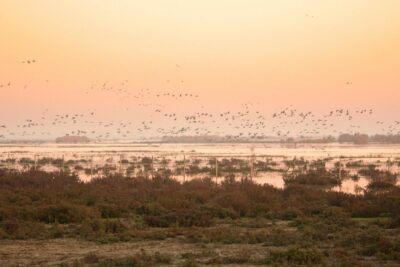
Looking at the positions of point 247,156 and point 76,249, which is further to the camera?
point 247,156

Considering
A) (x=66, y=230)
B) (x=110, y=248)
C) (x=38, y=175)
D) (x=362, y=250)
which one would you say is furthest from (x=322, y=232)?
(x=38, y=175)

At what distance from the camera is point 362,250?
581 inches

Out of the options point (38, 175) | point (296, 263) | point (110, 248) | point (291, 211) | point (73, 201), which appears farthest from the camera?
point (38, 175)

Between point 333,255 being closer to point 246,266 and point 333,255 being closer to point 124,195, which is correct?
point 246,266

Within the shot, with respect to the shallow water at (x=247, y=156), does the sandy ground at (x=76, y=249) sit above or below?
below

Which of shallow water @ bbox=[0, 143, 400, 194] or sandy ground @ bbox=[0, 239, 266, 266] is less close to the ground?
shallow water @ bbox=[0, 143, 400, 194]

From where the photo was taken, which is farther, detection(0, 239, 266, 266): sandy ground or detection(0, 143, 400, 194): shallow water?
detection(0, 143, 400, 194): shallow water

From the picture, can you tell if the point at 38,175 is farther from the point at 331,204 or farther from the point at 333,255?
the point at 333,255

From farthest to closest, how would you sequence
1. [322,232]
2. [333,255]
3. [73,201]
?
[73,201] → [322,232] → [333,255]

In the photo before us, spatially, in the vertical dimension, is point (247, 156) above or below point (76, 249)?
above

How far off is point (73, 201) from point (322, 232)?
12.0m

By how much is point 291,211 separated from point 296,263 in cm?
1013

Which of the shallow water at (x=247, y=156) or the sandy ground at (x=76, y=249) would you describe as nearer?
the sandy ground at (x=76, y=249)

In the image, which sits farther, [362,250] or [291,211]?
[291,211]
